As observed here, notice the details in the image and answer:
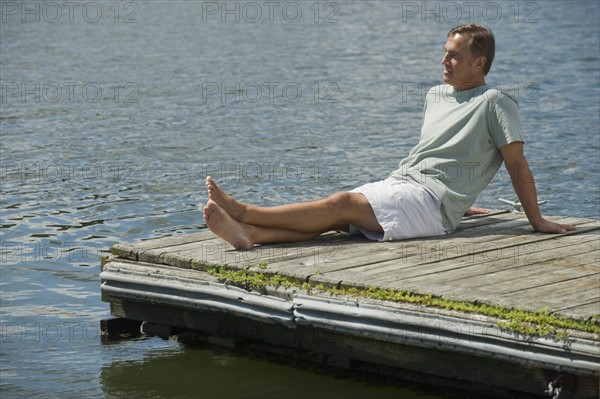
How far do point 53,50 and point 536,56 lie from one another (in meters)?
10.3

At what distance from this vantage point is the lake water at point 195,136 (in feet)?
27.1

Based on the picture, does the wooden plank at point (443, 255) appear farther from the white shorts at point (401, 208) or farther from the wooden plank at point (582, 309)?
the wooden plank at point (582, 309)

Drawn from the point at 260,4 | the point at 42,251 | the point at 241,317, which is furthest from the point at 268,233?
the point at 260,4

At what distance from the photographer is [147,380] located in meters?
7.93

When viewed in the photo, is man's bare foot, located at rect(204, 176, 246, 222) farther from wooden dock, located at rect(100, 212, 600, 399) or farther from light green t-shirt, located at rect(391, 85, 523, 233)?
light green t-shirt, located at rect(391, 85, 523, 233)

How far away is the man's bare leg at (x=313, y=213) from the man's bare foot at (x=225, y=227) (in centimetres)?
7

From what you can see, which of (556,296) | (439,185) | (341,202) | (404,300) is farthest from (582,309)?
(341,202)

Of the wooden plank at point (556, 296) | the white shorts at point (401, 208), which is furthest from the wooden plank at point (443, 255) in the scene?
the wooden plank at point (556, 296)

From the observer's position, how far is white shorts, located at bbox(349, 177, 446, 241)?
8031 mm

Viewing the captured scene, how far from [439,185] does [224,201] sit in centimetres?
141

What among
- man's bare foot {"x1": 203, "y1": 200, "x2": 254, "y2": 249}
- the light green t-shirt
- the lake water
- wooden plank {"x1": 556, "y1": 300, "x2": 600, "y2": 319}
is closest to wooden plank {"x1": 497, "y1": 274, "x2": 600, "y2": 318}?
wooden plank {"x1": 556, "y1": 300, "x2": 600, "y2": 319}

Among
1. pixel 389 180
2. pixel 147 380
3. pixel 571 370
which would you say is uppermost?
pixel 389 180

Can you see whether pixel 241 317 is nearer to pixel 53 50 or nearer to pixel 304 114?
pixel 304 114

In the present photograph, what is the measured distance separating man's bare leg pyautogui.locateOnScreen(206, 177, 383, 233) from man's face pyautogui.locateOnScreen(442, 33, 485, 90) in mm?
1027
